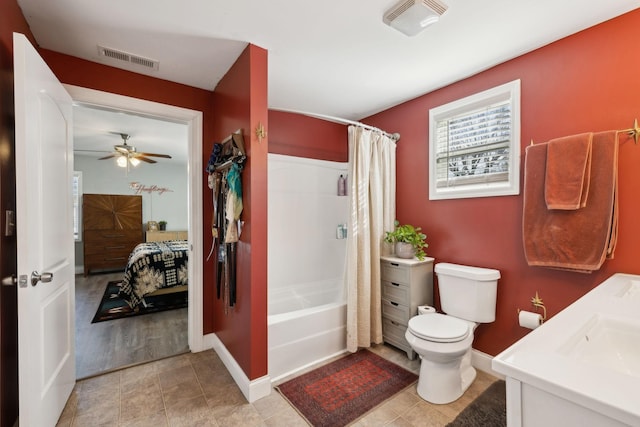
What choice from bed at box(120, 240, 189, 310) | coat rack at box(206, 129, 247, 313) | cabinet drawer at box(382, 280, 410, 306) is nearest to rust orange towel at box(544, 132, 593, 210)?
cabinet drawer at box(382, 280, 410, 306)

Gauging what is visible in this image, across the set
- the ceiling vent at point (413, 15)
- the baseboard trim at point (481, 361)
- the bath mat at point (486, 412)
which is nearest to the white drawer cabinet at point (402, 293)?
the baseboard trim at point (481, 361)

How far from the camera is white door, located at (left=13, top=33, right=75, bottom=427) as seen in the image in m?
1.29

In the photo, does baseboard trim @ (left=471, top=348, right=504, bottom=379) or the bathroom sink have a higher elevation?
the bathroom sink

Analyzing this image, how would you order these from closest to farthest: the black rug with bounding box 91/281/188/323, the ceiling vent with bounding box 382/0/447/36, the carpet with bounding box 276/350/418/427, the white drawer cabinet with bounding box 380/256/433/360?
1. the ceiling vent with bounding box 382/0/447/36
2. the carpet with bounding box 276/350/418/427
3. the white drawer cabinet with bounding box 380/256/433/360
4. the black rug with bounding box 91/281/188/323

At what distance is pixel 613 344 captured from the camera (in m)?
1.01

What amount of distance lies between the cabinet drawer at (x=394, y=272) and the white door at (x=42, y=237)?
7.58 feet

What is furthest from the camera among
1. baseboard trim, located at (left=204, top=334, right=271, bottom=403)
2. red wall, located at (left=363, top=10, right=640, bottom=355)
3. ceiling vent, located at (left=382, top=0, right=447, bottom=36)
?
baseboard trim, located at (left=204, top=334, right=271, bottom=403)

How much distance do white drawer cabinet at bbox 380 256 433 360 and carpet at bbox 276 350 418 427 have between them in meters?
0.26

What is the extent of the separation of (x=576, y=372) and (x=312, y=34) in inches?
80.7

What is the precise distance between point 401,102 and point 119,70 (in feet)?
8.20

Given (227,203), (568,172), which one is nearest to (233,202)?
(227,203)

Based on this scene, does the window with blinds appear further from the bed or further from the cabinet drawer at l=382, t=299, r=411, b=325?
the bed

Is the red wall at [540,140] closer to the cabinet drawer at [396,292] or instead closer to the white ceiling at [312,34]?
the white ceiling at [312,34]

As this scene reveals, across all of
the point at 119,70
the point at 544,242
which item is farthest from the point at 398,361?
the point at 119,70
